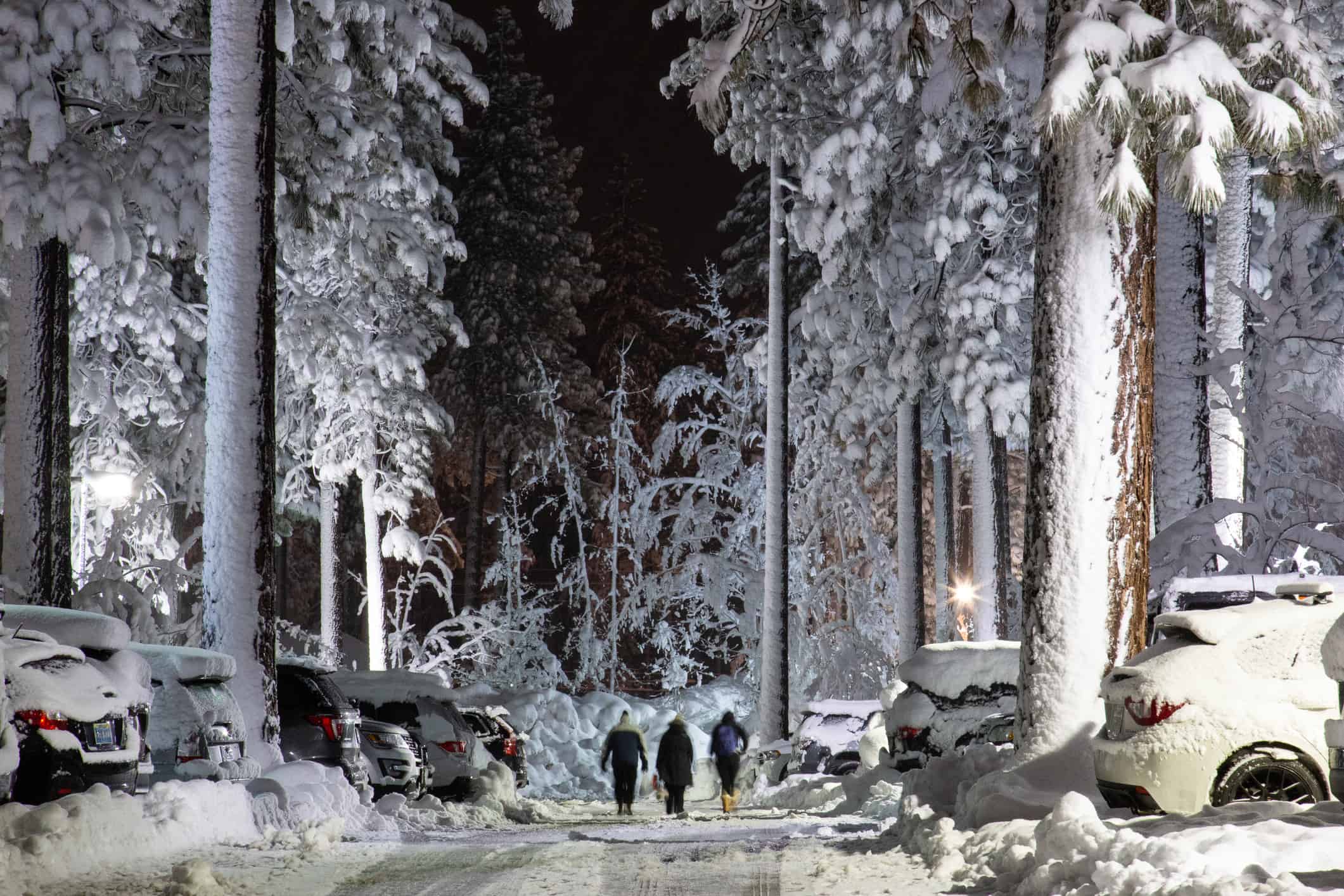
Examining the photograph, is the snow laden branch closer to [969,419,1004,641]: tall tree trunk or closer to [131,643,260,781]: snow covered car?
[131,643,260,781]: snow covered car

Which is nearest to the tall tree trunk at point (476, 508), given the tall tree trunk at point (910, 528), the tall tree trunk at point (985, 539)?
the tall tree trunk at point (985, 539)

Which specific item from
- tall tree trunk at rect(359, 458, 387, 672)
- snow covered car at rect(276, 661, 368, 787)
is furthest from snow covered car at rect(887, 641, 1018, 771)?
tall tree trunk at rect(359, 458, 387, 672)

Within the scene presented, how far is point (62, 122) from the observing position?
1608cm

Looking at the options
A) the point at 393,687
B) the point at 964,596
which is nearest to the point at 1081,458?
the point at 393,687

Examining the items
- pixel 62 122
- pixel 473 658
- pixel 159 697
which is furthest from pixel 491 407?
pixel 159 697

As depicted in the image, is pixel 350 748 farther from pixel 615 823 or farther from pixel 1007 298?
pixel 1007 298

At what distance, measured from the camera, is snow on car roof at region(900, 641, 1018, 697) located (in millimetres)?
16359

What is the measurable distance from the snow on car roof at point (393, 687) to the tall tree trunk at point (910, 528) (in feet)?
36.0

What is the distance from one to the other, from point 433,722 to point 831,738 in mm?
6511

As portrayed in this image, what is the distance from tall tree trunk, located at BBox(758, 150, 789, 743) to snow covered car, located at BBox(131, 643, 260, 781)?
542 inches

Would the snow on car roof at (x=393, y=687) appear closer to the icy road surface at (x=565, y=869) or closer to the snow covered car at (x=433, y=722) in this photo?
the snow covered car at (x=433, y=722)

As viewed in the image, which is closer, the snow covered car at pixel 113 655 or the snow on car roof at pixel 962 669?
the snow covered car at pixel 113 655

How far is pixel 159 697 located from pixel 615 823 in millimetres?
6804

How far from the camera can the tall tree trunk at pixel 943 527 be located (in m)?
35.2
